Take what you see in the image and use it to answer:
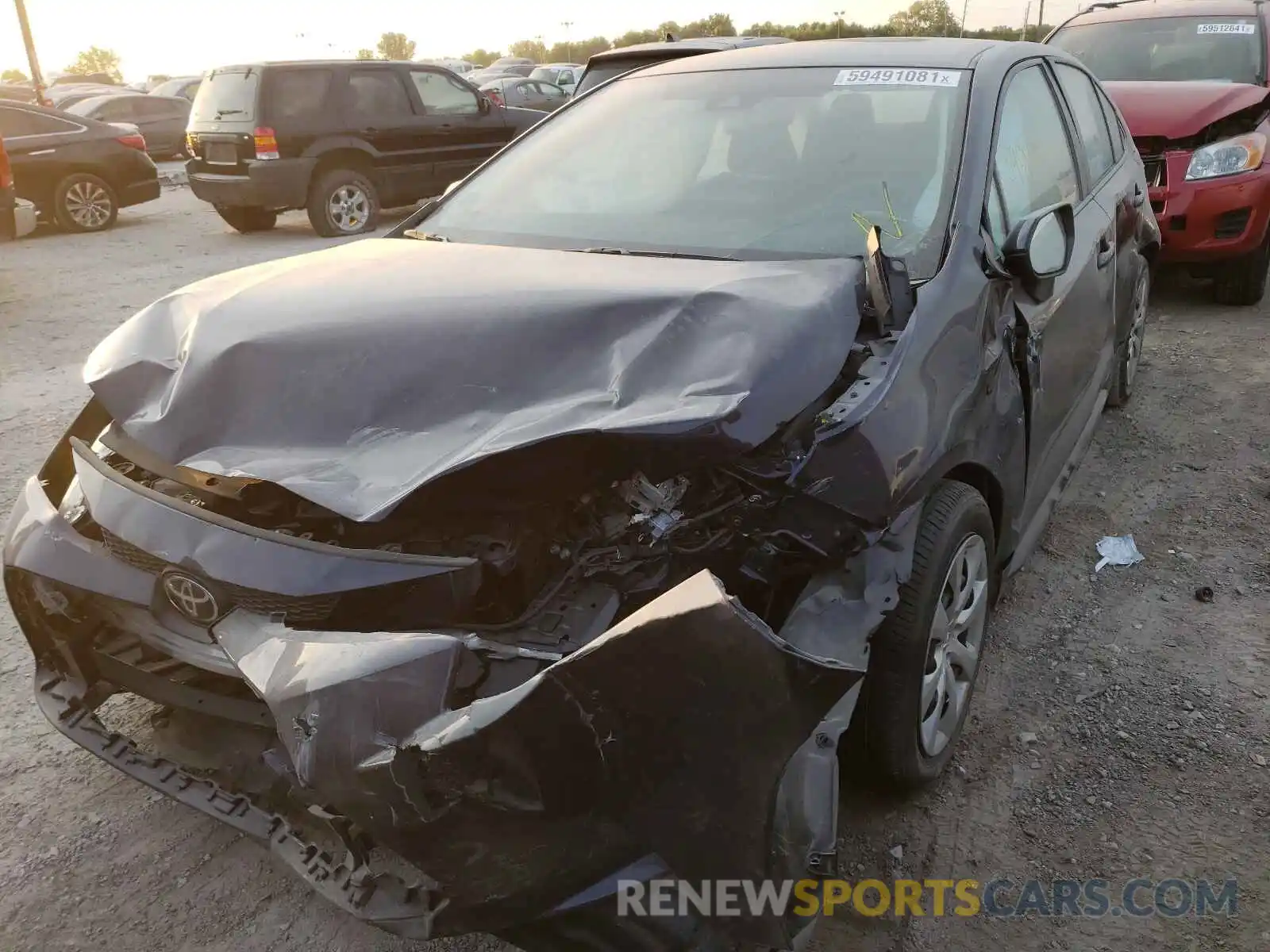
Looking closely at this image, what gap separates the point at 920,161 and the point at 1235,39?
5.98 meters

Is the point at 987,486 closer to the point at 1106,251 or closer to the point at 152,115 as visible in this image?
the point at 1106,251

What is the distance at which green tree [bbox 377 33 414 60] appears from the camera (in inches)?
3046

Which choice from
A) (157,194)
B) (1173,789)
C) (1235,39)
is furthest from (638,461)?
(157,194)

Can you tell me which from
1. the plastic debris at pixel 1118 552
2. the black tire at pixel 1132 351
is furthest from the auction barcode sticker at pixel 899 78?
the black tire at pixel 1132 351

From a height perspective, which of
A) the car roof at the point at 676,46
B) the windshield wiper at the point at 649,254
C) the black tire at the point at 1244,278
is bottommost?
the black tire at the point at 1244,278

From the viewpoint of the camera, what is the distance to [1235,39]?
6.91 meters

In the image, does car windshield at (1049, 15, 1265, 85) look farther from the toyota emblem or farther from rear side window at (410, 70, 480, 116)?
the toyota emblem

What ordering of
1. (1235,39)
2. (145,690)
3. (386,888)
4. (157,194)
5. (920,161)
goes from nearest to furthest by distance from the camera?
(386,888) < (145,690) < (920,161) < (1235,39) < (157,194)

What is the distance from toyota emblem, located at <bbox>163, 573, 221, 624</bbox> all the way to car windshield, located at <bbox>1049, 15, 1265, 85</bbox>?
7.40 meters

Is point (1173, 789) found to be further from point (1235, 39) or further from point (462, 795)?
point (1235, 39)

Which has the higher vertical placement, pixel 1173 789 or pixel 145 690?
pixel 145 690

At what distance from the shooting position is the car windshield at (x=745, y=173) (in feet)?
8.60

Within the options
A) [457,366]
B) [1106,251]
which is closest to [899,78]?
[1106,251]

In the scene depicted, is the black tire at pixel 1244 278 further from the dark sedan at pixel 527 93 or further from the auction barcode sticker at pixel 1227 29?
the dark sedan at pixel 527 93
